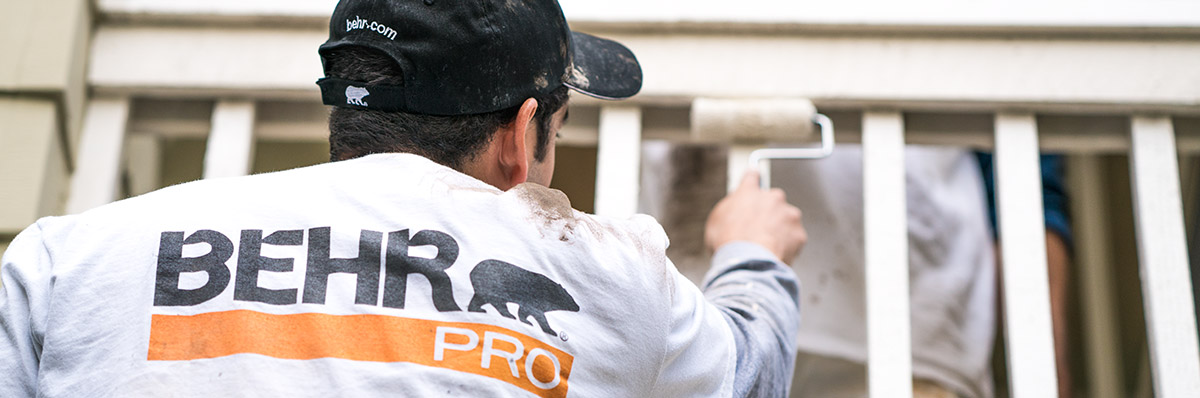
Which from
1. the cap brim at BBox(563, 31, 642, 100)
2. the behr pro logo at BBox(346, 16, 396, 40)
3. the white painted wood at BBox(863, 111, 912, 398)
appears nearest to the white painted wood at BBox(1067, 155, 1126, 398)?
the white painted wood at BBox(863, 111, 912, 398)

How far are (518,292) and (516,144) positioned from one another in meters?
0.22

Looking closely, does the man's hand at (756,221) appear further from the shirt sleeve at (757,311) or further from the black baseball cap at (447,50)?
the black baseball cap at (447,50)

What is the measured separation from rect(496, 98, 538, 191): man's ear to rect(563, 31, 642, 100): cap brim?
0.10m

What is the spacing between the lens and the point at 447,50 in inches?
43.2

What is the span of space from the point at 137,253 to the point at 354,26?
324 millimetres

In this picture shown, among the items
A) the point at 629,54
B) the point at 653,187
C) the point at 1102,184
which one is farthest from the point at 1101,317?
the point at 629,54

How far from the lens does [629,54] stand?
1.41 metres

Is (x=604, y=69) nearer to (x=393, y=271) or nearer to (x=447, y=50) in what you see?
(x=447, y=50)

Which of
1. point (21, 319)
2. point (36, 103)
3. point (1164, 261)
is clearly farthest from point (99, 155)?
point (1164, 261)

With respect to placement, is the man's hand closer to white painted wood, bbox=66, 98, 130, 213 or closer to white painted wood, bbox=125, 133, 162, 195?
white painted wood, bbox=66, 98, 130, 213

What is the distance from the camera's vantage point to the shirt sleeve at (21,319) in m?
0.97

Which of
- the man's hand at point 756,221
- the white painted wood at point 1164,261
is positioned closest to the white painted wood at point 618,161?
the man's hand at point 756,221

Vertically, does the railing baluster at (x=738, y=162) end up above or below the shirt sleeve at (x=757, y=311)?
above

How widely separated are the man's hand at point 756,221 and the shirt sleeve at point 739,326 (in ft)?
0.10
